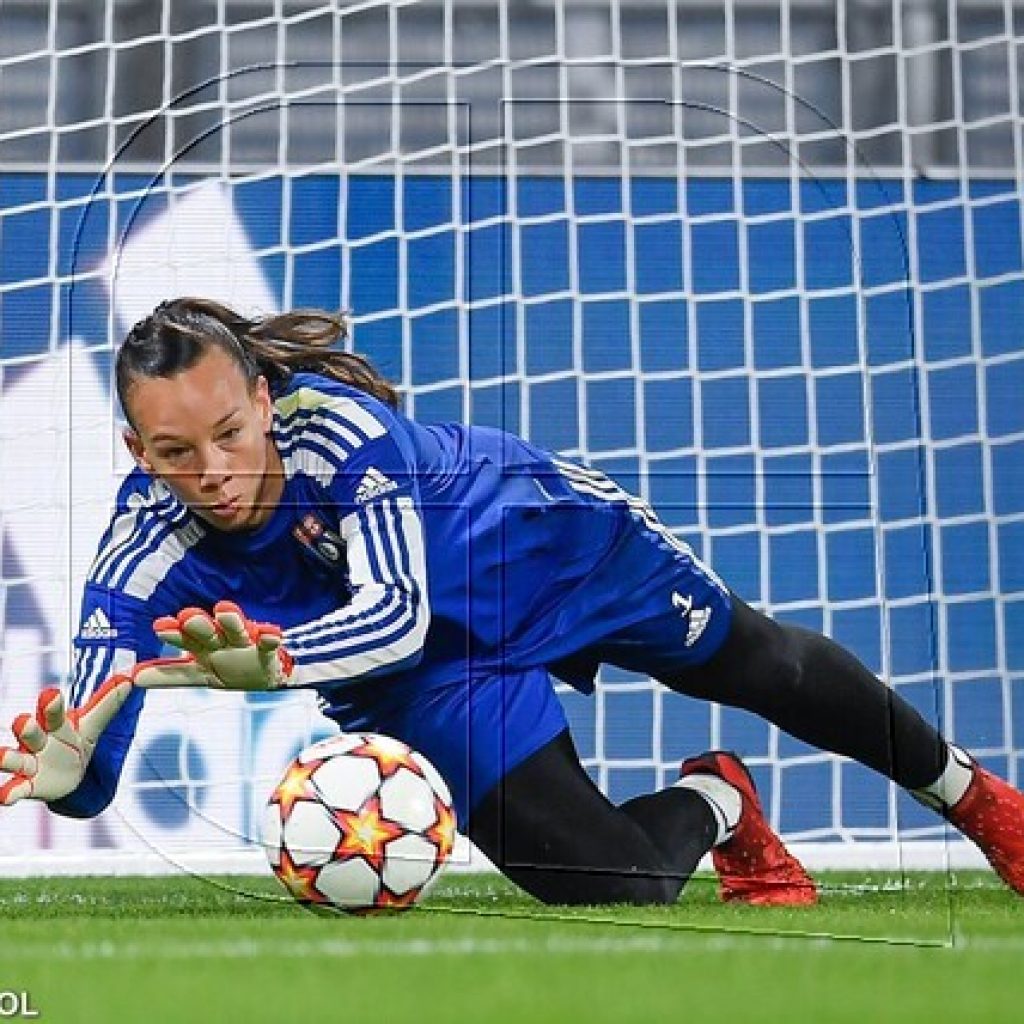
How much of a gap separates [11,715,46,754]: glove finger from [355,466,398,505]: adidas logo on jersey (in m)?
0.66

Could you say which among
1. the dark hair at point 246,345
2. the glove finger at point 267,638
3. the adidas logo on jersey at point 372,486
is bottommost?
the glove finger at point 267,638

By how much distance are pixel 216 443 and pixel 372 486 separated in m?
0.28

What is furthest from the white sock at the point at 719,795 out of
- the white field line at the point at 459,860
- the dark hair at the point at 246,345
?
the dark hair at the point at 246,345

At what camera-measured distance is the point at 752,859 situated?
4.28 metres

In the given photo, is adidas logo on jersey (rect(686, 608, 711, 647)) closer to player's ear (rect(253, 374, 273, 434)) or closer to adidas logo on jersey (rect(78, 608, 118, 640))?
player's ear (rect(253, 374, 273, 434))

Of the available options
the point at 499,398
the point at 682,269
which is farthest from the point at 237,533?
the point at 682,269

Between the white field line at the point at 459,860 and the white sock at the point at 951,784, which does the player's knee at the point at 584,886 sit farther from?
the white sock at the point at 951,784

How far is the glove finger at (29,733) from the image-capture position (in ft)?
13.1

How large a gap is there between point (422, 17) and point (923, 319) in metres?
1.12

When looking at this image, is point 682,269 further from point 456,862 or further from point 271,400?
point 456,862

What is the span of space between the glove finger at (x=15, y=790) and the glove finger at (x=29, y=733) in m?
0.05

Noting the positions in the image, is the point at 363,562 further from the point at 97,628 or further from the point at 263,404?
the point at 97,628

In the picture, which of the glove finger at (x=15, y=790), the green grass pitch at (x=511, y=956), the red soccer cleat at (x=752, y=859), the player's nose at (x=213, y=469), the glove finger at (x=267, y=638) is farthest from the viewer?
the red soccer cleat at (x=752, y=859)

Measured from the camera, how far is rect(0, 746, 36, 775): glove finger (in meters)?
3.96
